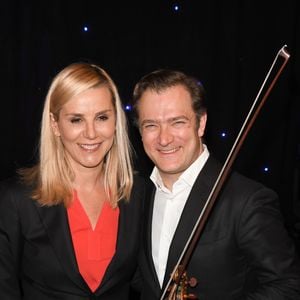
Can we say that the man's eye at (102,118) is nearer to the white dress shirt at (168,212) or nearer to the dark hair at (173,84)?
the dark hair at (173,84)

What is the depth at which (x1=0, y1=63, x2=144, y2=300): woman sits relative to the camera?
6.21ft

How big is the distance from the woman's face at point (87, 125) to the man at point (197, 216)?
0.52 ft

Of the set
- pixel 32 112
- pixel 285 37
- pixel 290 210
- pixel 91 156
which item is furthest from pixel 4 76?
pixel 290 210

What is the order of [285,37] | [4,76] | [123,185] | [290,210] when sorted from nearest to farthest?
1. [123,185]
2. [4,76]
3. [285,37]
4. [290,210]

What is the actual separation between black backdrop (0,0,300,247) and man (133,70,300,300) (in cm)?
170

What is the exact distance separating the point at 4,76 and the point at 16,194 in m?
1.85

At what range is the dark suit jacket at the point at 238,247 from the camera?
63.5 inches

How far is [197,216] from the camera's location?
1808 millimetres

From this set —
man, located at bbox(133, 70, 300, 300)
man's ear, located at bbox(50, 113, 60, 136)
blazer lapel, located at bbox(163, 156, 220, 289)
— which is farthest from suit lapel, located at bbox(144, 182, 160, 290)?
man's ear, located at bbox(50, 113, 60, 136)

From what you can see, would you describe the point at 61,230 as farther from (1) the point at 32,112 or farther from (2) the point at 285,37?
(2) the point at 285,37

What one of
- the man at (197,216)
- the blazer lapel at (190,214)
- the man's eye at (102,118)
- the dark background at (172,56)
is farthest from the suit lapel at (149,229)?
the dark background at (172,56)

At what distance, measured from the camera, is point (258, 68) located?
3904mm

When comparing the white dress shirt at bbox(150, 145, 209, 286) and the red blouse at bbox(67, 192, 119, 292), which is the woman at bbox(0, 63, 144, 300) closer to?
the red blouse at bbox(67, 192, 119, 292)

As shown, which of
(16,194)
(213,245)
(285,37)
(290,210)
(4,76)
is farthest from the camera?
(290,210)
